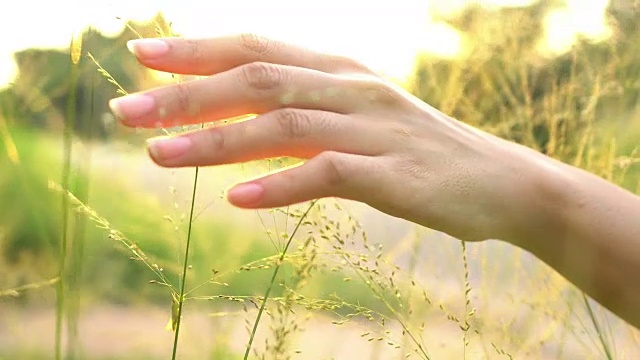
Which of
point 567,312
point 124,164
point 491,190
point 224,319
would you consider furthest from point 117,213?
point 567,312

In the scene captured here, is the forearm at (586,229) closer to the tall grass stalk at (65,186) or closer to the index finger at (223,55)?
the index finger at (223,55)

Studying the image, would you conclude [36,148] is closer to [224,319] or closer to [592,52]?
[224,319]

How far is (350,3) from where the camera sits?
0.79 meters

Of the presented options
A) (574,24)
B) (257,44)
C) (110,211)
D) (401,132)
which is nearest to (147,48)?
(257,44)

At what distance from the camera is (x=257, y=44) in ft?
1.95

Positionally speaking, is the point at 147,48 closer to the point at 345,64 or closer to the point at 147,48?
the point at 147,48

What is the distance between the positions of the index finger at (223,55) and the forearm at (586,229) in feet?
0.66

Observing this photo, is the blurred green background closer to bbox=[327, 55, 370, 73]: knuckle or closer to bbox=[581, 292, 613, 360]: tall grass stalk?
bbox=[581, 292, 613, 360]: tall grass stalk

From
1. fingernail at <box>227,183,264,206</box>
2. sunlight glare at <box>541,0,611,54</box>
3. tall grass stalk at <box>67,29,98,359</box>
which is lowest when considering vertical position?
tall grass stalk at <box>67,29,98,359</box>

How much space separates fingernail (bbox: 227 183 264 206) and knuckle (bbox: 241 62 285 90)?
0.28 feet

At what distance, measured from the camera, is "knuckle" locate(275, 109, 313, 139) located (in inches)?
21.8

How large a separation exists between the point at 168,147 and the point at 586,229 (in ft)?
1.26

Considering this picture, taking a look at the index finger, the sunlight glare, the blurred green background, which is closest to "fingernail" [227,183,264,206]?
the index finger

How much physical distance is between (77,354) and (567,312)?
58 cm
